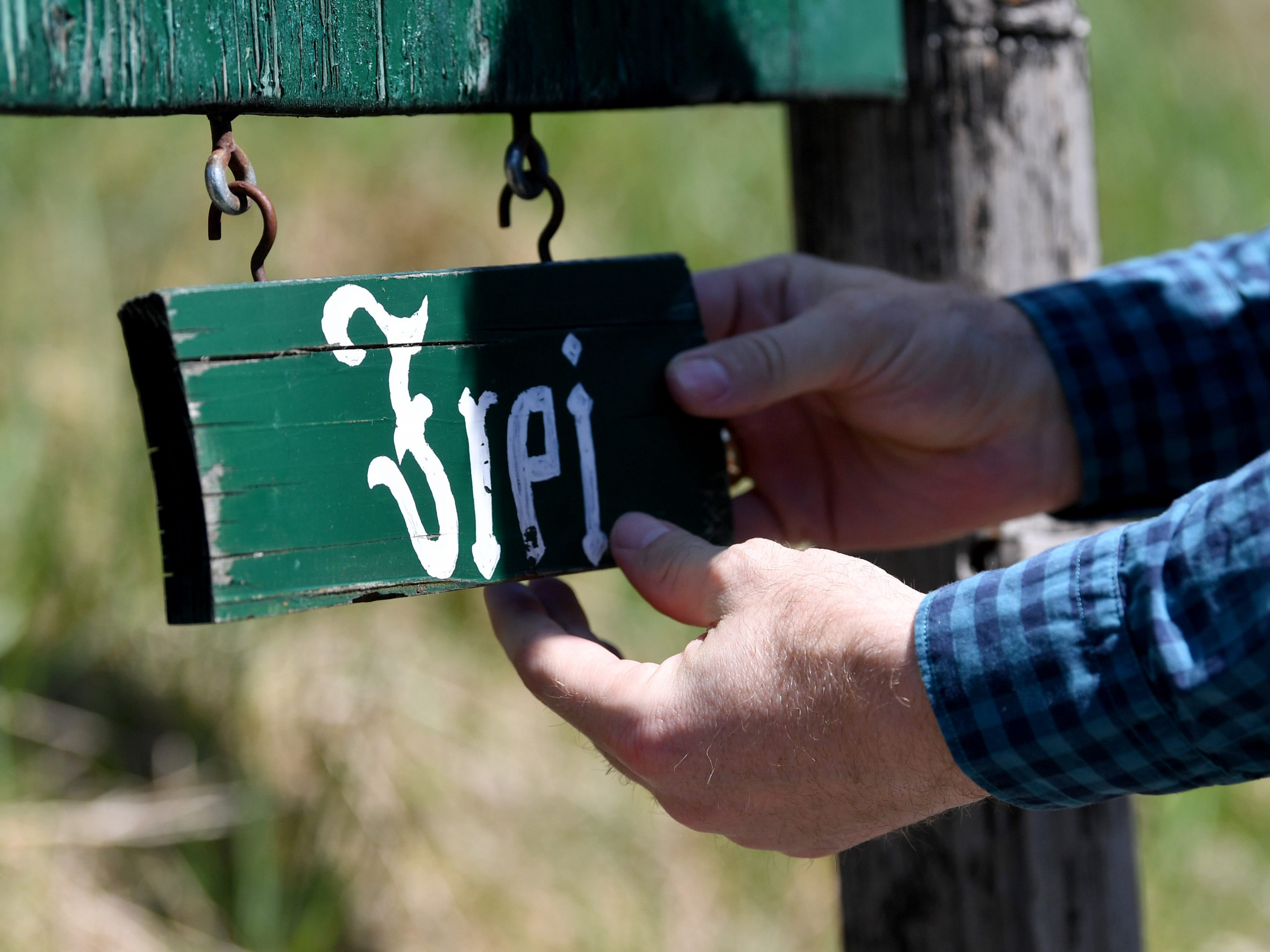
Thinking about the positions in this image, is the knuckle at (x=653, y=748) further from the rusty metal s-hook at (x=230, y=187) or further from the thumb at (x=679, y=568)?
the rusty metal s-hook at (x=230, y=187)

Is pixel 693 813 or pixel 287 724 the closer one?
pixel 693 813

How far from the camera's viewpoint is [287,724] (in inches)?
87.2

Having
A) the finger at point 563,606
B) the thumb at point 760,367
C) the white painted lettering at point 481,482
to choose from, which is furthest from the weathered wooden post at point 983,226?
the white painted lettering at point 481,482

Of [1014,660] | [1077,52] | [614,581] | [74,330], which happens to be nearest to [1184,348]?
[1077,52]

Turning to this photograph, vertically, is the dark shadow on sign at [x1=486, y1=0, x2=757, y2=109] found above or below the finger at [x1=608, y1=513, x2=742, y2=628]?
above

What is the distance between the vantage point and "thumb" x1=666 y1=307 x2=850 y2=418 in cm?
119

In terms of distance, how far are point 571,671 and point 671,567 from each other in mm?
135

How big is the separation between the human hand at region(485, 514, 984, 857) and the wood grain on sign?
117 mm

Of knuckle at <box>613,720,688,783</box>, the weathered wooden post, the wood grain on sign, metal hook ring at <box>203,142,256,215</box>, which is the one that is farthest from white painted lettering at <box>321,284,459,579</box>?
the weathered wooden post

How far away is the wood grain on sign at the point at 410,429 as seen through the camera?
0.93 m

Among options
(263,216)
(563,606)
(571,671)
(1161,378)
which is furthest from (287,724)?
(1161,378)

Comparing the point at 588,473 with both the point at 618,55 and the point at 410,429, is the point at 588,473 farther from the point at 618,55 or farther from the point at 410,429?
the point at 618,55

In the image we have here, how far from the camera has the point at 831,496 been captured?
5.32 feet

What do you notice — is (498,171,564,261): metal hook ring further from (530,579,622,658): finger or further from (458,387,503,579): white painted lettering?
(530,579,622,658): finger
